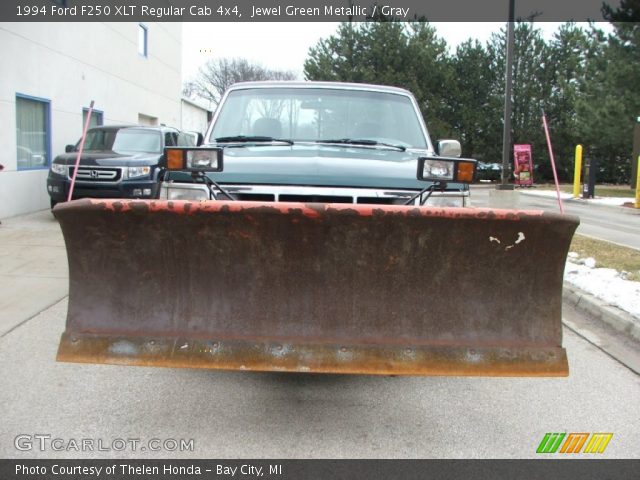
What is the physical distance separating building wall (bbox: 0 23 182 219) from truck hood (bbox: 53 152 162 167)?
5.02 feet

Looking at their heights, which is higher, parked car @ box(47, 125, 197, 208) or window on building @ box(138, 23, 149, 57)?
window on building @ box(138, 23, 149, 57)

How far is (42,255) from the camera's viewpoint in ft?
27.4

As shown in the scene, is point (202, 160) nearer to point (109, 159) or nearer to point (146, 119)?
point (109, 159)

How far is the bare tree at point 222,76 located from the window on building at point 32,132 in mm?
42130

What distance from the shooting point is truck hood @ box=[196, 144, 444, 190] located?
367 centimetres

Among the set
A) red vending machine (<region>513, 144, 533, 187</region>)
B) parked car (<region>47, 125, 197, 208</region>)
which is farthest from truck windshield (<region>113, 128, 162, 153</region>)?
red vending machine (<region>513, 144, 533, 187</region>)

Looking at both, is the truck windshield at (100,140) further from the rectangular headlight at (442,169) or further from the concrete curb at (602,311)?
the rectangular headlight at (442,169)

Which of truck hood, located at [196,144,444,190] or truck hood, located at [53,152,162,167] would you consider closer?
truck hood, located at [196,144,444,190]

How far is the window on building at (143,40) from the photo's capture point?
20.6 metres

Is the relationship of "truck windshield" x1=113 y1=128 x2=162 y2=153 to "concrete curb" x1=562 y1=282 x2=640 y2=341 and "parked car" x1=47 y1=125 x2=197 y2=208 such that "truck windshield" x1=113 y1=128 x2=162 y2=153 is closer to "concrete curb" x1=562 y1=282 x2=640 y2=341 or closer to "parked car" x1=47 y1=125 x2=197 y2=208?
"parked car" x1=47 y1=125 x2=197 y2=208

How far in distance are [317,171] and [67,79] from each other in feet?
42.0

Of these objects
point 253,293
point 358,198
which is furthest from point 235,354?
point 358,198

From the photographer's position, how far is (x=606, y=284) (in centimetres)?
673

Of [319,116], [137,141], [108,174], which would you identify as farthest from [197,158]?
[137,141]
